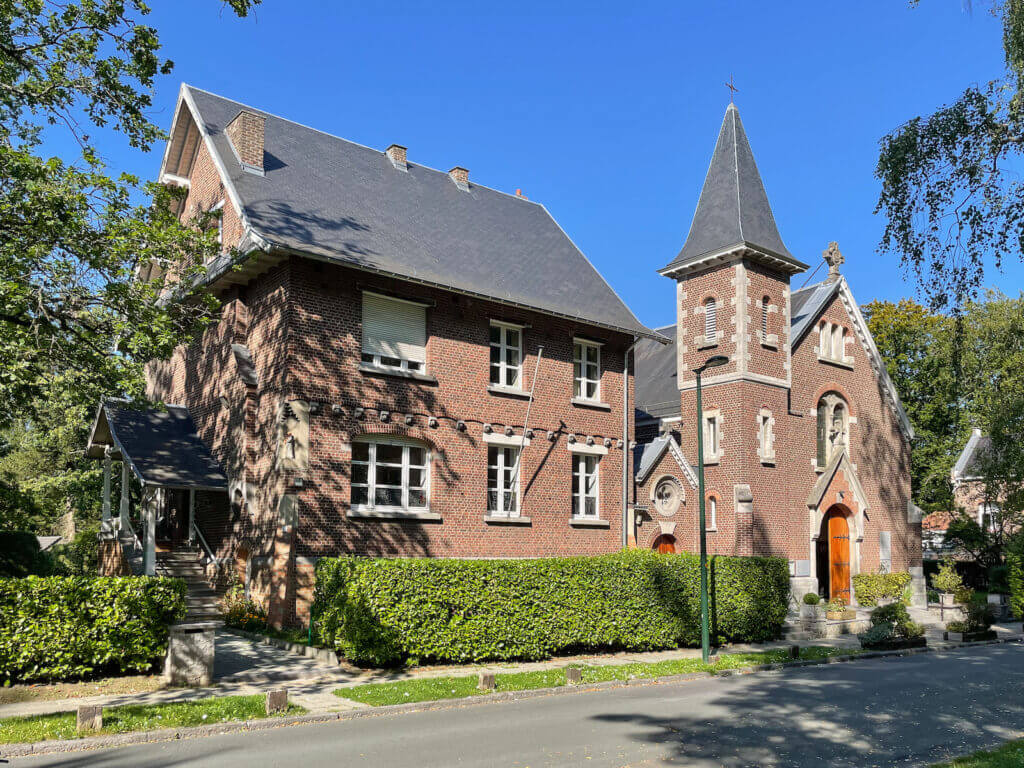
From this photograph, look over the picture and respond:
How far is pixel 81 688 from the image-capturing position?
12750 mm

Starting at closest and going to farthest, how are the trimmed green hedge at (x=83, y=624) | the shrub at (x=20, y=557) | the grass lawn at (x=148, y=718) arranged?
the grass lawn at (x=148, y=718)
the trimmed green hedge at (x=83, y=624)
the shrub at (x=20, y=557)

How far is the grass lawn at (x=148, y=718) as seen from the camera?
998cm

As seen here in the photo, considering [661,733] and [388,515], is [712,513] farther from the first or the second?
[661,733]

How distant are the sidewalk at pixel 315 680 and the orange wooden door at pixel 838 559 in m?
10.8

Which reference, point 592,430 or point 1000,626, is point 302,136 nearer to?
point 592,430

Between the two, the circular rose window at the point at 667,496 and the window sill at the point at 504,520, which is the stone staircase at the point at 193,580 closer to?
the window sill at the point at 504,520

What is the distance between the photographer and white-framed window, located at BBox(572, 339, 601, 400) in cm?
2452

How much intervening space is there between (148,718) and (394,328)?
454 inches

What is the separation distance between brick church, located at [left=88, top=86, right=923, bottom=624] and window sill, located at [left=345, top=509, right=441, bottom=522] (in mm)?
53

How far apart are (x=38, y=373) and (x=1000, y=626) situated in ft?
90.2

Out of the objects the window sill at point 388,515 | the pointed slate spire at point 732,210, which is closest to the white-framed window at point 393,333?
the window sill at point 388,515

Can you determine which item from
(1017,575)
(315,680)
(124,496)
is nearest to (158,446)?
(124,496)

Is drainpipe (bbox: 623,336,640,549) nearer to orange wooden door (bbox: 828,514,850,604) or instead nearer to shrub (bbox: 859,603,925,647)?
shrub (bbox: 859,603,925,647)

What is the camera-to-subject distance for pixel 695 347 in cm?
2897
